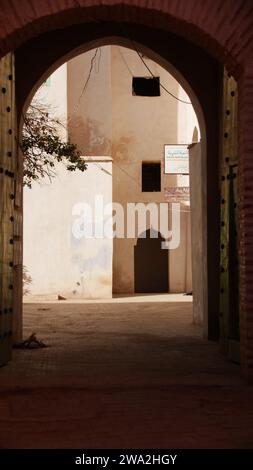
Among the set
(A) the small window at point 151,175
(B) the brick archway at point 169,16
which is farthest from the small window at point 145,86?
(B) the brick archway at point 169,16

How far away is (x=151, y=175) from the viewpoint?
2392cm

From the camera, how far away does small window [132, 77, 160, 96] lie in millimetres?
23375

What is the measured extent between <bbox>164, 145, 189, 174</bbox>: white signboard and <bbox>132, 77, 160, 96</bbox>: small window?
7.78 ft

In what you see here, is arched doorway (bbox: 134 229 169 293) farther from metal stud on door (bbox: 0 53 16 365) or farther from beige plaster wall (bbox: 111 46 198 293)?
metal stud on door (bbox: 0 53 16 365)

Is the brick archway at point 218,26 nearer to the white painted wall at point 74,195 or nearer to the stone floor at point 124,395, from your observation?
the stone floor at point 124,395

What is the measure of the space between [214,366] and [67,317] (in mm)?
6585

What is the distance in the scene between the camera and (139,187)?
23.7 metres

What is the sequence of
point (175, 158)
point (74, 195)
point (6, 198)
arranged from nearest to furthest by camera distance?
point (6, 198) → point (74, 195) → point (175, 158)

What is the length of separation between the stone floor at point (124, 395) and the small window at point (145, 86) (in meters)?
15.3

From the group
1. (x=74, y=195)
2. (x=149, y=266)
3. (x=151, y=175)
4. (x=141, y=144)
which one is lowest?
(x=149, y=266)

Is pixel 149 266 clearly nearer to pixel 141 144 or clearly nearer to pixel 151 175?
pixel 151 175

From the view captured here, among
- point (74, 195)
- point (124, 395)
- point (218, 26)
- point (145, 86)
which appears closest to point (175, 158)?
point (145, 86)

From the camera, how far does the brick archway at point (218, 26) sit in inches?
221

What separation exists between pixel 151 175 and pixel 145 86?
10.5ft
